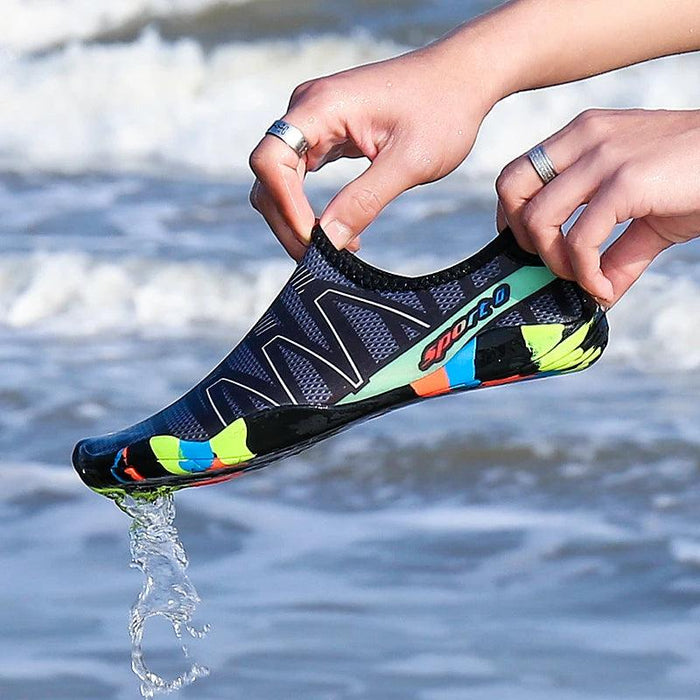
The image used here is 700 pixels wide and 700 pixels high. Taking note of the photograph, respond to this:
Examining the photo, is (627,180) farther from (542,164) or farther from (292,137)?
(292,137)

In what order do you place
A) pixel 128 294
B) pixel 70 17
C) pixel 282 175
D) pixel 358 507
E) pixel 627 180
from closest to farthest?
pixel 627 180 → pixel 282 175 → pixel 358 507 → pixel 128 294 → pixel 70 17

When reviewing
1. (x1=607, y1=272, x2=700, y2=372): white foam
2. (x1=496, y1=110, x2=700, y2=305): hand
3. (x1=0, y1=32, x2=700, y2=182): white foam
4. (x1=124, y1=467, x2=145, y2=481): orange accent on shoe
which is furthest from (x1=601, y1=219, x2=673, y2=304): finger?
(x1=0, y1=32, x2=700, y2=182): white foam

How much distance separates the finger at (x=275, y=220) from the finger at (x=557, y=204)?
26 centimetres

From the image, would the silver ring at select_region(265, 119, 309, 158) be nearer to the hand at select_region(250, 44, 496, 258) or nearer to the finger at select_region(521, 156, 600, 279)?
the hand at select_region(250, 44, 496, 258)

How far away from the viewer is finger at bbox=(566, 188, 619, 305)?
1396mm

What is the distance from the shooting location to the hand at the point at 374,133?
1537 mm

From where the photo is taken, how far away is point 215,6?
11.4 m

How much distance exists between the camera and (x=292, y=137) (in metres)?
1.54

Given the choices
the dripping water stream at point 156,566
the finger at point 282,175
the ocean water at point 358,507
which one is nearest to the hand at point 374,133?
the finger at point 282,175

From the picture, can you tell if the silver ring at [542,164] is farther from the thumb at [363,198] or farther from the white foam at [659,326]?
the white foam at [659,326]

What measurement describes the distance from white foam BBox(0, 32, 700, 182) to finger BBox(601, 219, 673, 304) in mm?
6172

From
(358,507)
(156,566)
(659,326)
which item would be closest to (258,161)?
(156,566)

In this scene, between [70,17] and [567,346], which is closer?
[567,346]

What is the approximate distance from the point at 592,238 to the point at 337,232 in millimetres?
274
